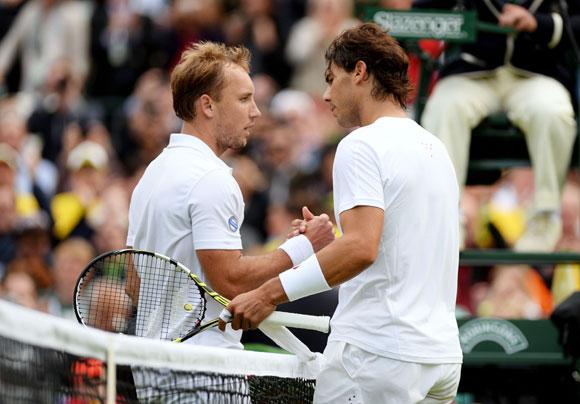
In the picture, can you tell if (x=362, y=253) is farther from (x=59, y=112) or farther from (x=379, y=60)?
(x=59, y=112)

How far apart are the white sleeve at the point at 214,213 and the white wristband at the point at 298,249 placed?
0.66 feet

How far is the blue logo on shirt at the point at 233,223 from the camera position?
5375mm

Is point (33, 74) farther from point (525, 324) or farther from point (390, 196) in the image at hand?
point (390, 196)

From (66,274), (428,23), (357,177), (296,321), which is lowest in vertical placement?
(296,321)

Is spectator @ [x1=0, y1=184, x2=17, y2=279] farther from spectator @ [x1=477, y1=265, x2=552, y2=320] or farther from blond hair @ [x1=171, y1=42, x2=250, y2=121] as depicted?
blond hair @ [x1=171, y1=42, x2=250, y2=121]

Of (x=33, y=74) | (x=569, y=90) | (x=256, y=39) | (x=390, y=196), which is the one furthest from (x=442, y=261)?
(x=33, y=74)

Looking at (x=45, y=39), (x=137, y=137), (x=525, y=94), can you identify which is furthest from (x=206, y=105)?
(x=45, y=39)

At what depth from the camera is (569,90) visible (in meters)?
8.28

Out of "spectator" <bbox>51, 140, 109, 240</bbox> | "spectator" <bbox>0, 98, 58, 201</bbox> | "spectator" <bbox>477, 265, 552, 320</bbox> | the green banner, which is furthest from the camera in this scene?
"spectator" <bbox>0, 98, 58, 201</bbox>

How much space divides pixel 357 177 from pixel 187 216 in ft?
2.24

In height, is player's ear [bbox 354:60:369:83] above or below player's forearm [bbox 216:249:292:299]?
above

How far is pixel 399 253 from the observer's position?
5.16 meters

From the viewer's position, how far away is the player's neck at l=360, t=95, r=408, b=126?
539 centimetres

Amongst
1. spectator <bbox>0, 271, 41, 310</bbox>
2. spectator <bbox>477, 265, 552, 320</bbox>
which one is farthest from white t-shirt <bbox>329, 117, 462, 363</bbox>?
spectator <bbox>0, 271, 41, 310</bbox>
